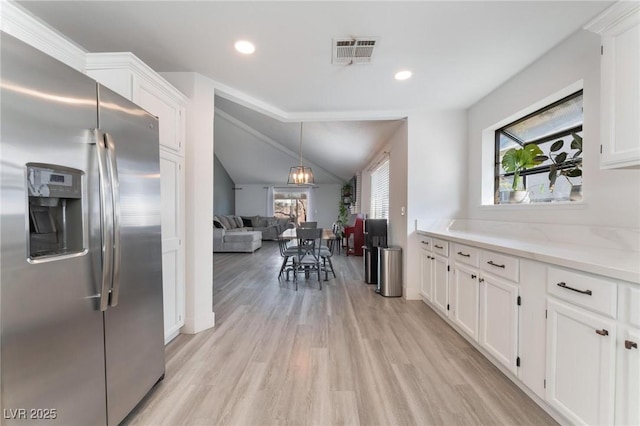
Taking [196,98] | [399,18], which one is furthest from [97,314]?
[399,18]

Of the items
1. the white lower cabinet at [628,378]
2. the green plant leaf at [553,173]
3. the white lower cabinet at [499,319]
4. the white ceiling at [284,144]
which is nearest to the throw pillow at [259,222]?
the white ceiling at [284,144]

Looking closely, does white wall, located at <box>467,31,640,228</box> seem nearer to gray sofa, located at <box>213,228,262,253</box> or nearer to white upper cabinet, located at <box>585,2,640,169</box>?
white upper cabinet, located at <box>585,2,640,169</box>

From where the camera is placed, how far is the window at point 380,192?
5394 millimetres

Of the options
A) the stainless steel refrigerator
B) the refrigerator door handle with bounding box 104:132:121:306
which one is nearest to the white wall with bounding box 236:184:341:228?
the stainless steel refrigerator

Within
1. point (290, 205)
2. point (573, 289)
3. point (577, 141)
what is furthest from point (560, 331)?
point (290, 205)

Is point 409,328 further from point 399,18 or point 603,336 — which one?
point 399,18

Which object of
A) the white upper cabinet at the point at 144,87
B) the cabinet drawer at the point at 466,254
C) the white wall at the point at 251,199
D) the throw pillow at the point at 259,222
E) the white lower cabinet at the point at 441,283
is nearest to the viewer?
the white upper cabinet at the point at 144,87

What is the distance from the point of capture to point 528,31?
1.80m

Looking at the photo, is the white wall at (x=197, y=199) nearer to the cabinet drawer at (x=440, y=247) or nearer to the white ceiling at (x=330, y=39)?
the white ceiling at (x=330, y=39)

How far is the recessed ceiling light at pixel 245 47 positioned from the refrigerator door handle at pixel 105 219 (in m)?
1.32

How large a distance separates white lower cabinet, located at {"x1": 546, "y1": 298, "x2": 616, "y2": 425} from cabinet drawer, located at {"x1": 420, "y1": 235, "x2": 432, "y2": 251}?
1.61 m

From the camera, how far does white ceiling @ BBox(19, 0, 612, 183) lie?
1632 millimetres

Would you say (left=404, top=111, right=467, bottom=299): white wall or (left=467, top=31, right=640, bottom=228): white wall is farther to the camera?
(left=404, top=111, right=467, bottom=299): white wall

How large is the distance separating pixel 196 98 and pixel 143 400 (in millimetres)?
2446
